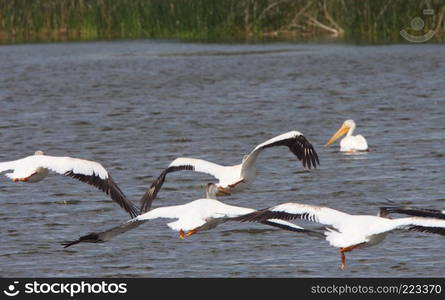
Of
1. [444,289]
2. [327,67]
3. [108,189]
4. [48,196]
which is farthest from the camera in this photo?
[327,67]

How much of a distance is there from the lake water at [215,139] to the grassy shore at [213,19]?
460 mm

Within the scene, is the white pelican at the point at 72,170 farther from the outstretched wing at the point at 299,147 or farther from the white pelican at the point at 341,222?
the white pelican at the point at 341,222

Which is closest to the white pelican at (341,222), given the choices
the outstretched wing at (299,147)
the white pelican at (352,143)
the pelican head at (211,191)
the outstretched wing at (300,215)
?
the outstretched wing at (300,215)

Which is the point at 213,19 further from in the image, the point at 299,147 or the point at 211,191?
the point at 211,191

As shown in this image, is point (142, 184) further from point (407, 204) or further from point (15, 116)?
point (15, 116)

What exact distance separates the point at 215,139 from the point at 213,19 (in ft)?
46.7

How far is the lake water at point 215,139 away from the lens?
996cm

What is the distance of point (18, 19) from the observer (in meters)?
31.5

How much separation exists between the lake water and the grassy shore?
460mm

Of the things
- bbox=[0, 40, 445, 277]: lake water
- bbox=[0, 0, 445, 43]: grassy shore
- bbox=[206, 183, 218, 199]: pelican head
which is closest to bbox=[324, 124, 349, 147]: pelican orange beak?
bbox=[0, 40, 445, 277]: lake water

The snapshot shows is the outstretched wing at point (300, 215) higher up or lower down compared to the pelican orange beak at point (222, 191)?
higher up

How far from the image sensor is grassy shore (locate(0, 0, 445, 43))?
29203 millimetres

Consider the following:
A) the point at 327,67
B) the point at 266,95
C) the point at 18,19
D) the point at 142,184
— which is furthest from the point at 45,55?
the point at 142,184

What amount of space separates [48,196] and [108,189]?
10.7 feet
